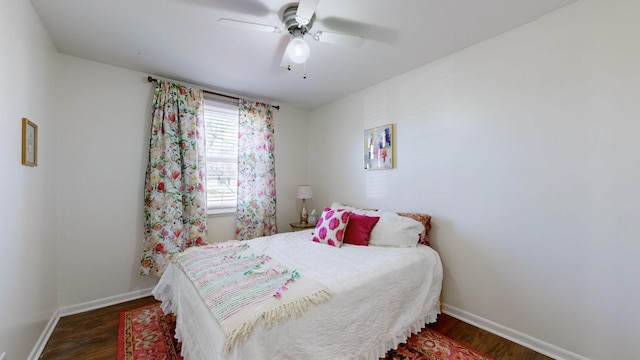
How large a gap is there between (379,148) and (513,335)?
209 centimetres

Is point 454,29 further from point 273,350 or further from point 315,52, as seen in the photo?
point 273,350

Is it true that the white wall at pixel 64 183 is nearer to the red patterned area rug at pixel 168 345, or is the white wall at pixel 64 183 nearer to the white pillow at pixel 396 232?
the red patterned area rug at pixel 168 345

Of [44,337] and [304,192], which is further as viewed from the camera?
[304,192]

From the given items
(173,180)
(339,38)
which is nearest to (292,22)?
(339,38)

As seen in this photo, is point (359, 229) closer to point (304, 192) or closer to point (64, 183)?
point (304, 192)

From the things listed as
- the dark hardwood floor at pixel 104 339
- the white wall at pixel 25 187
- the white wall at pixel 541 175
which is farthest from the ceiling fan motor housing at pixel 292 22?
the dark hardwood floor at pixel 104 339

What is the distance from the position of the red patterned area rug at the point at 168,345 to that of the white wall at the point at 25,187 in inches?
22.3

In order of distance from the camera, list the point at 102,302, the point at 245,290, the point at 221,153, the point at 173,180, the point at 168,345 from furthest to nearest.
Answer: the point at 221,153, the point at 173,180, the point at 102,302, the point at 168,345, the point at 245,290

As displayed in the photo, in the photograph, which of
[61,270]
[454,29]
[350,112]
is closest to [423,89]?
[454,29]

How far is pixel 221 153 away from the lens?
3.35 m

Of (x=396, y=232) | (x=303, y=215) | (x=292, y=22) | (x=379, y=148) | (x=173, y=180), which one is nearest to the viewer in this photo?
(x=292, y=22)

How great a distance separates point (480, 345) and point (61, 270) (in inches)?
149

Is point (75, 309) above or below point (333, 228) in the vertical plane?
below

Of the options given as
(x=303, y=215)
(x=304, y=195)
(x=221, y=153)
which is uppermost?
(x=221, y=153)
